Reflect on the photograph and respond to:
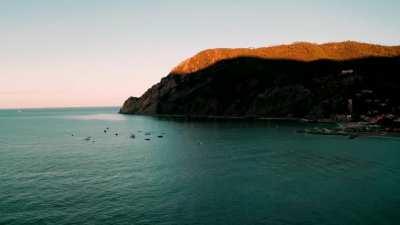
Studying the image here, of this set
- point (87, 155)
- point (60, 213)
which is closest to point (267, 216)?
point (60, 213)

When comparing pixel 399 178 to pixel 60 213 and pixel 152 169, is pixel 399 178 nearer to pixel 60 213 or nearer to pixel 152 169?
pixel 152 169

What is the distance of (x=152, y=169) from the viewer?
90438 millimetres

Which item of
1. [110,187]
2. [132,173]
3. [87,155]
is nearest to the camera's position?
[110,187]

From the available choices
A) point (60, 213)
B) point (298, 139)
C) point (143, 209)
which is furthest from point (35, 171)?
point (298, 139)

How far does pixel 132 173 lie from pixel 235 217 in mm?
37828

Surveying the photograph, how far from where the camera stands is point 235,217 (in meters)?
53.7

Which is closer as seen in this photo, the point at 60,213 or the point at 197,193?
the point at 60,213

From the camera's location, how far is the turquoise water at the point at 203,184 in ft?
178

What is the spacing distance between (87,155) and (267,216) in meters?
75.3

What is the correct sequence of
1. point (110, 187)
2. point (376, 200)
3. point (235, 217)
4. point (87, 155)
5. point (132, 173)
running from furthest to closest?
point (87, 155), point (132, 173), point (110, 187), point (376, 200), point (235, 217)

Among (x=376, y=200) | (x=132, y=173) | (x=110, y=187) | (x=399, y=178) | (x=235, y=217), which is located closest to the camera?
(x=235, y=217)

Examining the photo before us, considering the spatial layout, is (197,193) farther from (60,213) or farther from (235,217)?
(60,213)

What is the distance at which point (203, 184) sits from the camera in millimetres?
74500

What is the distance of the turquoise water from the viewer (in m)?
54.2
